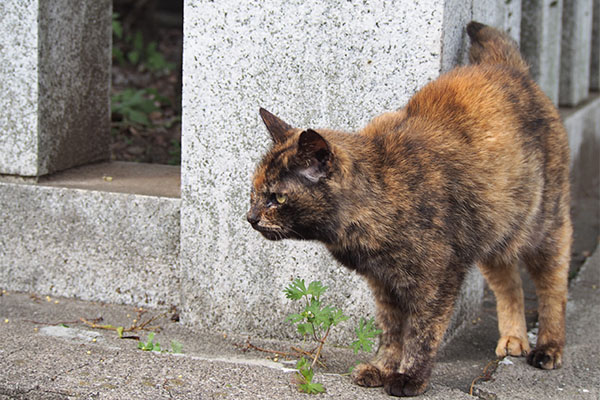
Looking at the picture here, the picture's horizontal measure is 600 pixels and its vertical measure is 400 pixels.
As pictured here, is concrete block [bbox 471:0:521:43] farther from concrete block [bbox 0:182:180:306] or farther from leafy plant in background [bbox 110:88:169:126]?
leafy plant in background [bbox 110:88:169:126]

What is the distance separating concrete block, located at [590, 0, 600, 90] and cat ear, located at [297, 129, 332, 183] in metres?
7.82

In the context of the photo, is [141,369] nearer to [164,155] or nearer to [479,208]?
[479,208]

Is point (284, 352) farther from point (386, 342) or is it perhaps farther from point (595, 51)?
point (595, 51)

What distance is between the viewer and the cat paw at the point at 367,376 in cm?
346

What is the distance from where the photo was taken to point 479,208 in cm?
348

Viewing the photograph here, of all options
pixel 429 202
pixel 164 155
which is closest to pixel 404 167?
pixel 429 202

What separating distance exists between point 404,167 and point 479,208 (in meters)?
0.46

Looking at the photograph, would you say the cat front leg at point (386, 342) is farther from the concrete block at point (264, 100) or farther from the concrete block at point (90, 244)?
the concrete block at point (90, 244)

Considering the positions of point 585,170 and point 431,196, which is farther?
point 585,170

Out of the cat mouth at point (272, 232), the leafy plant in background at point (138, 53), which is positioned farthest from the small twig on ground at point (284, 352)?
the leafy plant in background at point (138, 53)

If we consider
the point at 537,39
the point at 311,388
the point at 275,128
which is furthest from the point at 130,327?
the point at 537,39

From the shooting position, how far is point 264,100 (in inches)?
156

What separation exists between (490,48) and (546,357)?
62.8 inches

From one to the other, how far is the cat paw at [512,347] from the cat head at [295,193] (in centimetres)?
149
